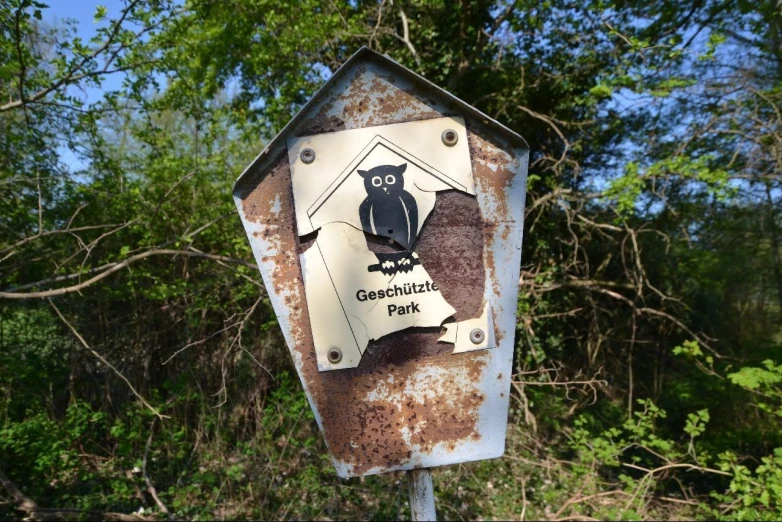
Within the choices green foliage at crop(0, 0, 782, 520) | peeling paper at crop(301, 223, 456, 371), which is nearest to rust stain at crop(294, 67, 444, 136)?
peeling paper at crop(301, 223, 456, 371)

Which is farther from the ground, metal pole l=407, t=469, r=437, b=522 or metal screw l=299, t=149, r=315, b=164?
metal screw l=299, t=149, r=315, b=164

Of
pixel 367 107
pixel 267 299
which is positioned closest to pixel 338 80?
pixel 367 107

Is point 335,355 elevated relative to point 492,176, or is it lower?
lower

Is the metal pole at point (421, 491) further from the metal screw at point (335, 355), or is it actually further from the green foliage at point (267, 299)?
the green foliage at point (267, 299)

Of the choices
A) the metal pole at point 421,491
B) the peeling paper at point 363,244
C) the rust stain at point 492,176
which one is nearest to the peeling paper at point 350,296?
the peeling paper at point 363,244

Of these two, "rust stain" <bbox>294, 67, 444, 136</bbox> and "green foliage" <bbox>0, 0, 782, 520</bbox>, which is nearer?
"rust stain" <bbox>294, 67, 444, 136</bbox>

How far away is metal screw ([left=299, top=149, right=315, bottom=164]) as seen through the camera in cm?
120

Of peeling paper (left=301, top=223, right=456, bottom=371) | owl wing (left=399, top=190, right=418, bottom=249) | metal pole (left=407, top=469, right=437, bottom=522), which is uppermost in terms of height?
owl wing (left=399, top=190, right=418, bottom=249)

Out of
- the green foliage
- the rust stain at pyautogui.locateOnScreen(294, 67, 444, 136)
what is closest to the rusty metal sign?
the rust stain at pyautogui.locateOnScreen(294, 67, 444, 136)

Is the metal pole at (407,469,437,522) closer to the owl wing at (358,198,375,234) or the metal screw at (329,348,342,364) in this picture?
the metal screw at (329,348,342,364)

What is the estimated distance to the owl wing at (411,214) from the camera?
120 centimetres

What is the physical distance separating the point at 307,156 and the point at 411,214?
304 millimetres

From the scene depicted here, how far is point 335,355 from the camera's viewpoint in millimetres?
1189

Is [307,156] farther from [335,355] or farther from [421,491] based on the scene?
[421,491]
